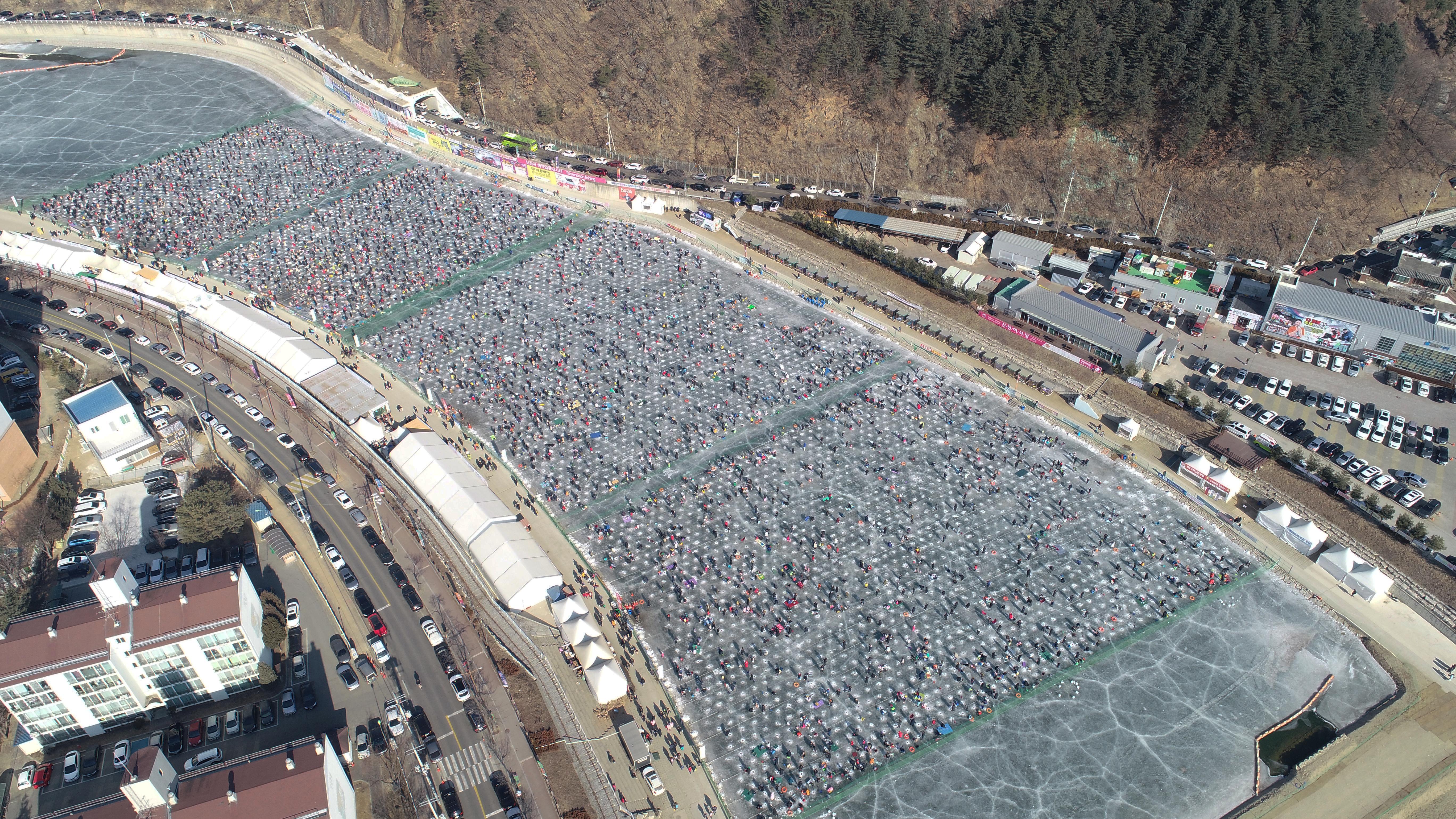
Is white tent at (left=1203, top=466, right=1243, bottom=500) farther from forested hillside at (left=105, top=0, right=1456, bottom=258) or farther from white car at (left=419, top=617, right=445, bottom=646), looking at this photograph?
white car at (left=419, top=617, right=445, bottom=646)

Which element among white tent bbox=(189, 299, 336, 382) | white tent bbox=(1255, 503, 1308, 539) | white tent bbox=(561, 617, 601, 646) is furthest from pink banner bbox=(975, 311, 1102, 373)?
white tent bbox=(189, 299, 336, 382)

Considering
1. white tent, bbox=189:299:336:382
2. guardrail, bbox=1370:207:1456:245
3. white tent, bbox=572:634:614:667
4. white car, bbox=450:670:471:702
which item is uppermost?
guardrail, bbox=1370:207:1456:245

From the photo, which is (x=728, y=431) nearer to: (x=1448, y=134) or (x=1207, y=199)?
(x=1207, y=199)

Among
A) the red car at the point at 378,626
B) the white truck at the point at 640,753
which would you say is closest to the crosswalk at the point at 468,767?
the white truck at the point at 640,753

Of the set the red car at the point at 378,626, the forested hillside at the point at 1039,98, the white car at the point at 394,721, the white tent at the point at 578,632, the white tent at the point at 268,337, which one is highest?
the forested hillside at the point at 1039,98

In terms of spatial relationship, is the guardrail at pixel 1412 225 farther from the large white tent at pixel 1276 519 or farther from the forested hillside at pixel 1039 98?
the large white tent at pixel 1276 519
